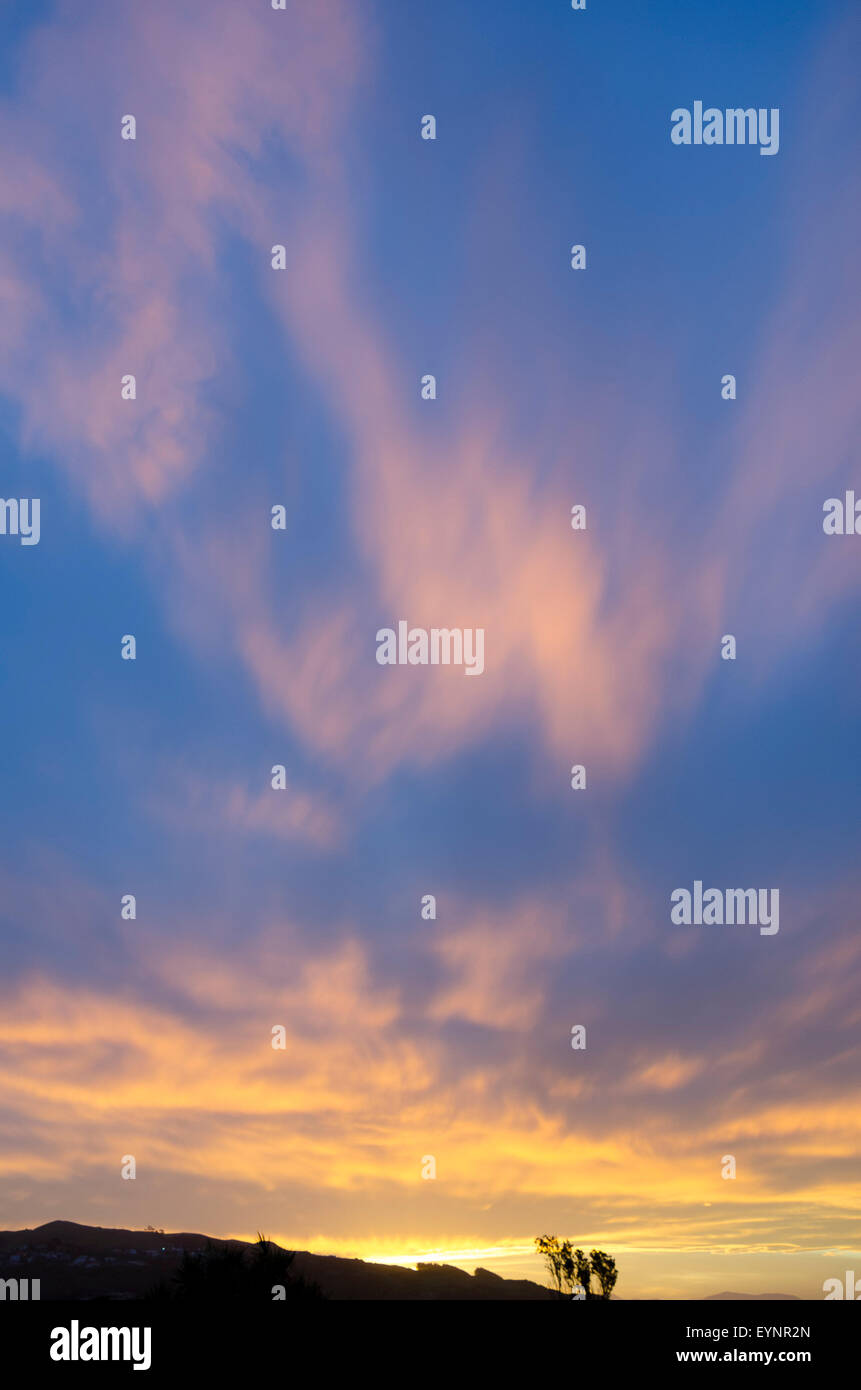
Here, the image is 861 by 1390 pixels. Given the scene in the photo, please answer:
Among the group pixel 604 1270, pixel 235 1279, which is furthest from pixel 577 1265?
pixel 235 1279

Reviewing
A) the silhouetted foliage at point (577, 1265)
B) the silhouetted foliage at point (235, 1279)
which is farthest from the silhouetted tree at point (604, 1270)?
the silhouetted foliage at point (235, 1279)

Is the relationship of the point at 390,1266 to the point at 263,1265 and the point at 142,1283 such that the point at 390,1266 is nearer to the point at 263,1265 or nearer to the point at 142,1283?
the point at 142,1283

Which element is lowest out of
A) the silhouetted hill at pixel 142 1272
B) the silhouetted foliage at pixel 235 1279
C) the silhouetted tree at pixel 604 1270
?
the silhouetted hill at pixel 142 1272

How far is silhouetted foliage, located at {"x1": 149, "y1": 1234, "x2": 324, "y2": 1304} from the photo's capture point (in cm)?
3622

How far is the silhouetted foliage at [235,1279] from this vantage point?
36.2 metres

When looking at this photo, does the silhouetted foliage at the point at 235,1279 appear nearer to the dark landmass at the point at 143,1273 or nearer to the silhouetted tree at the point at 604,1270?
the silhouetted tree at the point at 604,1270

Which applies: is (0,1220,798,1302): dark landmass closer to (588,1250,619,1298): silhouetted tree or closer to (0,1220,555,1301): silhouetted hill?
(0,1220,555,1301): silhouetted hill

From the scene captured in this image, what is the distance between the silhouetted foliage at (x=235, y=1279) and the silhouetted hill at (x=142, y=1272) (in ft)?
310

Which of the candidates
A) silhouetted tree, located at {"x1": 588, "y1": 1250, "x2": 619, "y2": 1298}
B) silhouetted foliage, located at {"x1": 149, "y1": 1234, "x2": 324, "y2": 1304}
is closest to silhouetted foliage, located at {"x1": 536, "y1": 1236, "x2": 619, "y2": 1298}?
silhouetted tree, located at {"x1": 588, "y1": 1250, "x2": 619, "y2": 1298}
